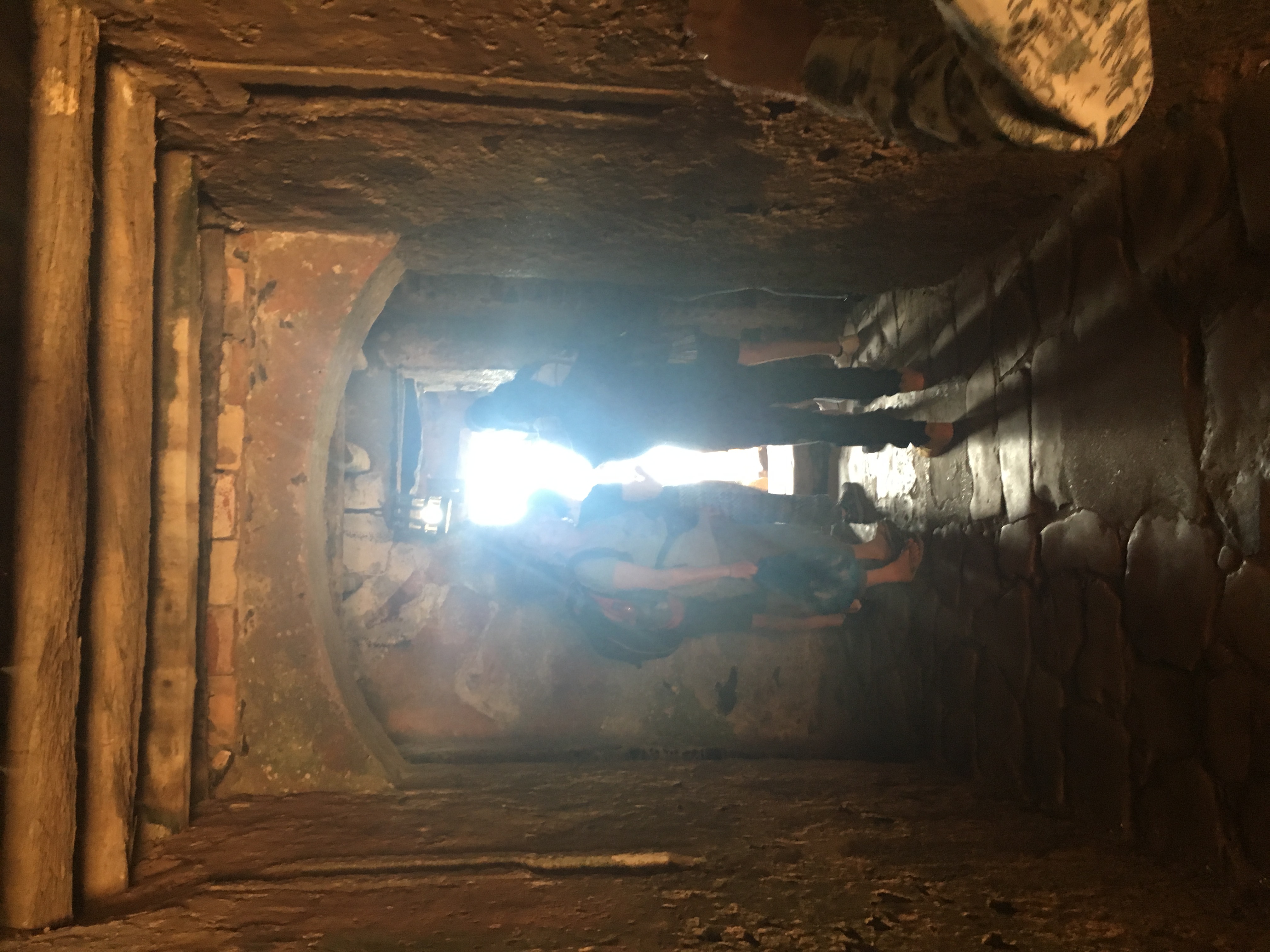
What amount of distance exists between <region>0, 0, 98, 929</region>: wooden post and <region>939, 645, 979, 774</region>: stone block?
91.6 inches

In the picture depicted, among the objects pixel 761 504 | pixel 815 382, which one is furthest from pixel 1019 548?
pixel 761 504

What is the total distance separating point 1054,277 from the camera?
6.91ft

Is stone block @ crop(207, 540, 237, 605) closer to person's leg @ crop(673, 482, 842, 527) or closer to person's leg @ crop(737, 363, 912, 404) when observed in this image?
person's leg @ crop(737, 363, 912, 404)

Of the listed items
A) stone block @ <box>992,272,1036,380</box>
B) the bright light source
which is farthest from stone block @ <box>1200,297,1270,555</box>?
the bright light source

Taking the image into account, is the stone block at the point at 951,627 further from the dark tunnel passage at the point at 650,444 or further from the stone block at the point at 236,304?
the stone block at the point at 236,304

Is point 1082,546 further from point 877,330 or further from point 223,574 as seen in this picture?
point 223,574

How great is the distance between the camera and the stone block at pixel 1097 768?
5.73ft

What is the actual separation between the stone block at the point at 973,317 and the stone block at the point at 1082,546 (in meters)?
0.65

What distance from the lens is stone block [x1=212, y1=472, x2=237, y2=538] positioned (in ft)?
6.86

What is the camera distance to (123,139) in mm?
1562

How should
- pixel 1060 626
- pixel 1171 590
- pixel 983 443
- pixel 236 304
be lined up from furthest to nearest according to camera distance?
pixel 983 443 → pixel 236 304 → pixel 1060 626 → pixel 1171 590

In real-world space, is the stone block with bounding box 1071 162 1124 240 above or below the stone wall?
above

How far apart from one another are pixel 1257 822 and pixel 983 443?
1319 mm

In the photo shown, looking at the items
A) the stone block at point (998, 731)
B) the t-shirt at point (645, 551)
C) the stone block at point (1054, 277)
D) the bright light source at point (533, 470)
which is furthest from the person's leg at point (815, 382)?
the bright light source at point (533, 470)
